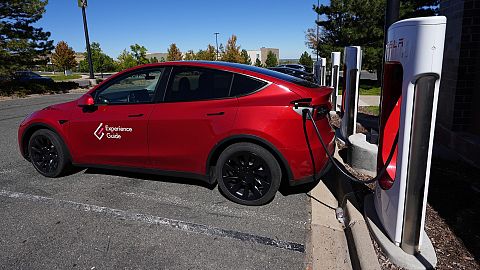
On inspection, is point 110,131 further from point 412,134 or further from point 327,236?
point 412,134

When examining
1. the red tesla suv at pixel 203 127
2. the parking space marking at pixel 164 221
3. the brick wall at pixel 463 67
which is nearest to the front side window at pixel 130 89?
the red tesla suv at pixel 203 127

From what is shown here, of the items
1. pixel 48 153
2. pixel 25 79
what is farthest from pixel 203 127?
pixel 25 79

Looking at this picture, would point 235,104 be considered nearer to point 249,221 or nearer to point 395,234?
point 249,221

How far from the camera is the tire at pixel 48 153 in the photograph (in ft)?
15.6

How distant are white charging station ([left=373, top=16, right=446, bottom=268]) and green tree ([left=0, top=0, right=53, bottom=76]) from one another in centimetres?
2169

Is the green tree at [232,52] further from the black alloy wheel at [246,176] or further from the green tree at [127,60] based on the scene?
the black alloy wheel at [246,176]

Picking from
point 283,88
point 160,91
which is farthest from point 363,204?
point 160,91

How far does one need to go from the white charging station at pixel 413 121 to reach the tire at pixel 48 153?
4.15 meters

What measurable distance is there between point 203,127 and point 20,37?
2075 cm

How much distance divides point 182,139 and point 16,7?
20.5m

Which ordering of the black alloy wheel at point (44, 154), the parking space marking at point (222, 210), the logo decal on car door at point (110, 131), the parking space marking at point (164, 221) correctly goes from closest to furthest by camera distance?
the parking space marking at point (164, 221) < the parking space marking at point (222, 210) < the logo decal on car door at point (110, 131) < the black alloy wheel at point (44, 154)

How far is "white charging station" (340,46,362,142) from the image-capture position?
5930 mm

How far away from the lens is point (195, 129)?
3967mm

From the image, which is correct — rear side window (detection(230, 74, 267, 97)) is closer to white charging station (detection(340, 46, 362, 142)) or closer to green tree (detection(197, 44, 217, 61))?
white charging station (detection(340, 46, 362, 142))
